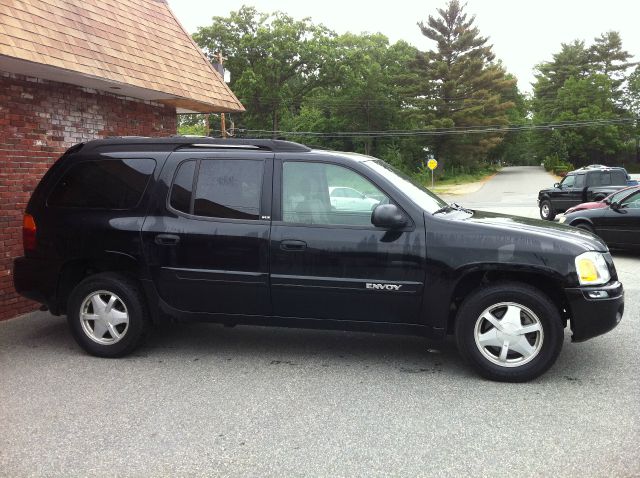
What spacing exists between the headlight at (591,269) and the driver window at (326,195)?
1.50 m

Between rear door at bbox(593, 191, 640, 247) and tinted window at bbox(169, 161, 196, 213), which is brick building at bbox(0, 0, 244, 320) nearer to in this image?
tinted window at bbox(169, 161, 196, 213)

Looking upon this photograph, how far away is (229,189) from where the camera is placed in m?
4.72

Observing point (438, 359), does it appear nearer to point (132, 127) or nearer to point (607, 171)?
point (132, 127)

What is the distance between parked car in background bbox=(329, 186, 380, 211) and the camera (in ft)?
14.6

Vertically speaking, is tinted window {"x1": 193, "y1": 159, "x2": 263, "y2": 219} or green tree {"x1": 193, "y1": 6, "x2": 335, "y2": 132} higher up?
green tree {"x1": 193, "y1": 6, "x2": 335, "y2": 132}

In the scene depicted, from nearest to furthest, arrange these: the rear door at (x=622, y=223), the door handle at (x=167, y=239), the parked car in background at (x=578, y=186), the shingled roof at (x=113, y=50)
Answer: the door handle at (x=167, y=239), the shingled roof at (x=113, y=50), the rear door at (x=622, y=223), the parked car in background at (x=578, y=186)

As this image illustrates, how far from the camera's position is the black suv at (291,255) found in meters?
4.17

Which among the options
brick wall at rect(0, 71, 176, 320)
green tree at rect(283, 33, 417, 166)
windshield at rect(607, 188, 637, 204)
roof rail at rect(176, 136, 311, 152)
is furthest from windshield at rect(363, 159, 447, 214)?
green tree at rect(283, 33, 417, 166)

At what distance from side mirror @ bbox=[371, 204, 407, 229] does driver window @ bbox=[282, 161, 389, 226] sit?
0.17 m

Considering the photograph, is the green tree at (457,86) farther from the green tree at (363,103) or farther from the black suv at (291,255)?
the black suv at (291,255)

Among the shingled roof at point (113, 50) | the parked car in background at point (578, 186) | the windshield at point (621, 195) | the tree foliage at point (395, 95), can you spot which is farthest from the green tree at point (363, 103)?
the shingled roof at point (113, 50)

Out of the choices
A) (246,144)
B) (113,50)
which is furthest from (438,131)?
(246,144)

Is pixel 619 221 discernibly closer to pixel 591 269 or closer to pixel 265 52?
pixel 591 269

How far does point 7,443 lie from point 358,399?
7.29 feet
